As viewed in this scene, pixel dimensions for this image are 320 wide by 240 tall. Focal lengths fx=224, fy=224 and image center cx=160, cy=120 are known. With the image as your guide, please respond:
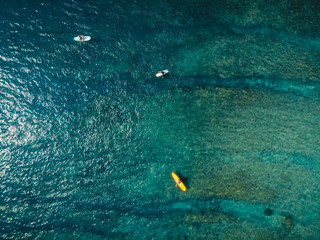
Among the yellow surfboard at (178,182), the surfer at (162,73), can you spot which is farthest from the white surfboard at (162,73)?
the yellow surfboard at (178,182)

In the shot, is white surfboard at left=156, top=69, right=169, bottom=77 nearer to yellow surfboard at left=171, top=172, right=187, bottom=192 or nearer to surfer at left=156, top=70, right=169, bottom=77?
surfer at left=156, top=70, right=169, bottom=77

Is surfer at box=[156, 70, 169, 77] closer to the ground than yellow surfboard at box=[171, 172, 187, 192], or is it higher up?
higher up

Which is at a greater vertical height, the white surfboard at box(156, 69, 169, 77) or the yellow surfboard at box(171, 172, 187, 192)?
the white surfboard at box(156, 69, 169, 77)

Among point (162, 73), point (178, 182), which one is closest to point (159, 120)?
point (162, 73)

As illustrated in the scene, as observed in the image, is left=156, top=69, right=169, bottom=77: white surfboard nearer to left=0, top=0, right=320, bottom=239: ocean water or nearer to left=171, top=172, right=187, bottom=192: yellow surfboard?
left=0, top=0, right=320, bottom=239: ocean water

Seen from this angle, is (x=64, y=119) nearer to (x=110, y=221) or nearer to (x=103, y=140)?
(x=103, y=140)

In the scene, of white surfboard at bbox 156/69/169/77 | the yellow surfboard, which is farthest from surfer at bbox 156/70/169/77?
the yellow surfboard

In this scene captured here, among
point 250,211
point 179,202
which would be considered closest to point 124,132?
point 179,202

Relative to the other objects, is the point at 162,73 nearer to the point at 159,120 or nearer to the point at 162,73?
the point at 162,73
